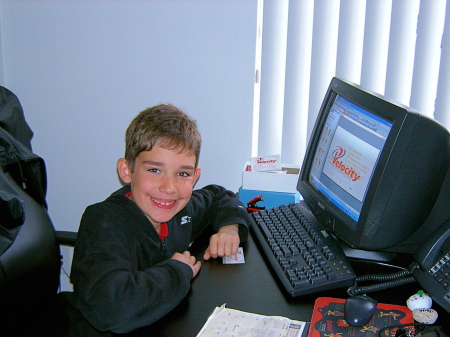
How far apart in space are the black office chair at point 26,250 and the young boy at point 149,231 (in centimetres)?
21

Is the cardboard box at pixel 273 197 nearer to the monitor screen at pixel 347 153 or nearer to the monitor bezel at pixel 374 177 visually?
the monitor screen at pixel 347 153

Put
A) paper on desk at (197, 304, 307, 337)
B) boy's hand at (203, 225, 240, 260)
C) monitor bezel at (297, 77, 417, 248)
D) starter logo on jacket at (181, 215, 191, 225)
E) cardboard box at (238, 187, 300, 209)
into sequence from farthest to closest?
cardboard box at (238, 187, 300, 209)
starter logo on jacket at (181, 215, 191, 225)
boy's hand at (203, 225, 240, 260)
monitor bezel at (297, 77, 417, 248)
paper on desk at (197, 304, 307, 337)

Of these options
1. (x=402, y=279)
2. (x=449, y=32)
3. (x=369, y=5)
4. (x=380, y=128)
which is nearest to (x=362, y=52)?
(x=369, y=5)

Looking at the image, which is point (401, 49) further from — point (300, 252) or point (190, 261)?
point (190, 261)

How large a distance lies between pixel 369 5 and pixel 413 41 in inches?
7.9

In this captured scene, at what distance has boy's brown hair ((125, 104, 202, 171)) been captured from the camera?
1.29 metres

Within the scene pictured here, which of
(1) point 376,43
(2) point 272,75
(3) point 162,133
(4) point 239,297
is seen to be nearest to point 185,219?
(3) point 162,133

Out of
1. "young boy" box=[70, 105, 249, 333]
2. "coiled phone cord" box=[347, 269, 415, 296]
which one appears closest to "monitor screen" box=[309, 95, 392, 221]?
"coiled phone cord" box=[347, 269, 415, 296]

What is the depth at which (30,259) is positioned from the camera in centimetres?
134

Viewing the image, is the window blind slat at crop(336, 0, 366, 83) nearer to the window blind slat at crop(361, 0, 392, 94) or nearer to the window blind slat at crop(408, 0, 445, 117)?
the window blind slat at crop(361, 0, 392, 94)

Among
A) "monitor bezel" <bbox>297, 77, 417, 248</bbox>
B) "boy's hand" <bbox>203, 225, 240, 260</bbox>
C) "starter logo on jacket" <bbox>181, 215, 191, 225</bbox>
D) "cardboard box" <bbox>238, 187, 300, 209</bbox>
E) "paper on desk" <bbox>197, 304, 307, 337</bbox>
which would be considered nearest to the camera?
"paper on desk" <bbox>197, 304, 307, 337</bbox>

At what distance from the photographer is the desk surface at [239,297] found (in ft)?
3.34

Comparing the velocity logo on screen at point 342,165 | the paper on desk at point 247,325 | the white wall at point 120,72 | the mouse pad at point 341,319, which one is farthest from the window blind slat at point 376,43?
the paper on desk at point 247,325

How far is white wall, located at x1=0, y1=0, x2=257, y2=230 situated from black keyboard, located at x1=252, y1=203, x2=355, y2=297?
555 millimetres
